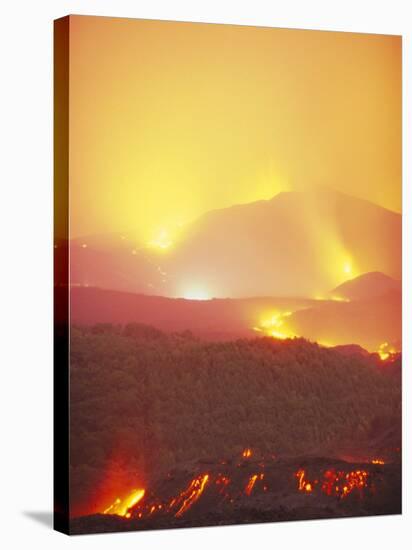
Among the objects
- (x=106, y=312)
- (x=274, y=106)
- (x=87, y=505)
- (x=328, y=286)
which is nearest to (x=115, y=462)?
(x=87, y=505)

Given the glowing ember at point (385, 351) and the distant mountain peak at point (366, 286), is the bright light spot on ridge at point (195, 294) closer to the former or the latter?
the distant mountain peak at point (366, 286)

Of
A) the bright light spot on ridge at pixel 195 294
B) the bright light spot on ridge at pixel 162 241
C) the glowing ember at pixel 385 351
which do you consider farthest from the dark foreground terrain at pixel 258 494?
the bright light spot on ridge at pixel 162 241

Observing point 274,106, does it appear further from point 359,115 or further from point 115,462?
point 115,462

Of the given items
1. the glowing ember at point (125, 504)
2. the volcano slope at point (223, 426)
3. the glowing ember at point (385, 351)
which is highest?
the glowing ember at point (385, 351)

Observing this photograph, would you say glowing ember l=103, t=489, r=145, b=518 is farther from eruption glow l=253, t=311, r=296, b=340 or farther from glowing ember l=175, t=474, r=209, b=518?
eruption glow l=253, t=311, r=296, b=340

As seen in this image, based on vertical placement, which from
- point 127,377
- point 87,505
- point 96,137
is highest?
point 96,137
